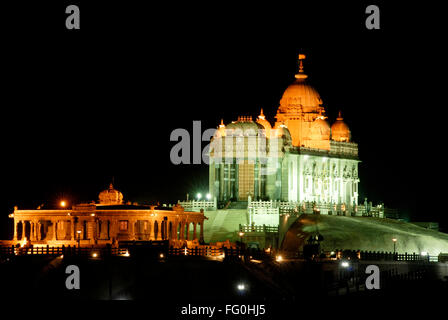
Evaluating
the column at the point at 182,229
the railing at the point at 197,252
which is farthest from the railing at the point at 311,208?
the railing at the point at 197,252

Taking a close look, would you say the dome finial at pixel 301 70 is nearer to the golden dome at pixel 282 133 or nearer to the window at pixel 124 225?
the golden dome at pixel 282 133

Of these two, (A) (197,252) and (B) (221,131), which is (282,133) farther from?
(A) (197,252)

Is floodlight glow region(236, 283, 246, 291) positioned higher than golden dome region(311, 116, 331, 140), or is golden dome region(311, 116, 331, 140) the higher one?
golden dome region(311, 116, 331, 140)

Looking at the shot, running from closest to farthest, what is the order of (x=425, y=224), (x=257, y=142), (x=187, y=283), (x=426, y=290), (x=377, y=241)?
(x=187, y=283) → (x=426, y=290) → (x=377, y=241) → (x=257, y=142) → (x=425, y=224)

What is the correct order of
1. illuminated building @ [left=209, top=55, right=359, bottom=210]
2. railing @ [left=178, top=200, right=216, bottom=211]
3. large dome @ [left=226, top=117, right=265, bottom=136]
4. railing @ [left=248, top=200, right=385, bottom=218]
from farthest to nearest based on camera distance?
1. illuminated building @ [left=209, top=55, right=359, bottom=210]
2. railing @ [left=178, top=200, right=216, bottom=211]
3. large dome @ [left=226, top=117, right=265, bottom=136]
4. railing @ [left=248, top=200, right=385, bottom=218]

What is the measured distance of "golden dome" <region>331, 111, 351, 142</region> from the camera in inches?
6649

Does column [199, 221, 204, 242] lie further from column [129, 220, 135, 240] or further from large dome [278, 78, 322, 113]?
large dome [278, 78, 322, 113]

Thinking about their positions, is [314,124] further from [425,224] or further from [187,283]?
[187,283]

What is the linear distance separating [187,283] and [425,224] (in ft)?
193

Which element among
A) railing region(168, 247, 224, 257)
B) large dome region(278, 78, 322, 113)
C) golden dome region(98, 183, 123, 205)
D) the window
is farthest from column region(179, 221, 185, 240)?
large dome region(278, 78, 322, 113)

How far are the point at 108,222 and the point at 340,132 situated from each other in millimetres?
38341

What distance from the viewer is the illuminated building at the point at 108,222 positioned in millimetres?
136500

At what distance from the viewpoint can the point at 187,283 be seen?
Result: 11325cm
